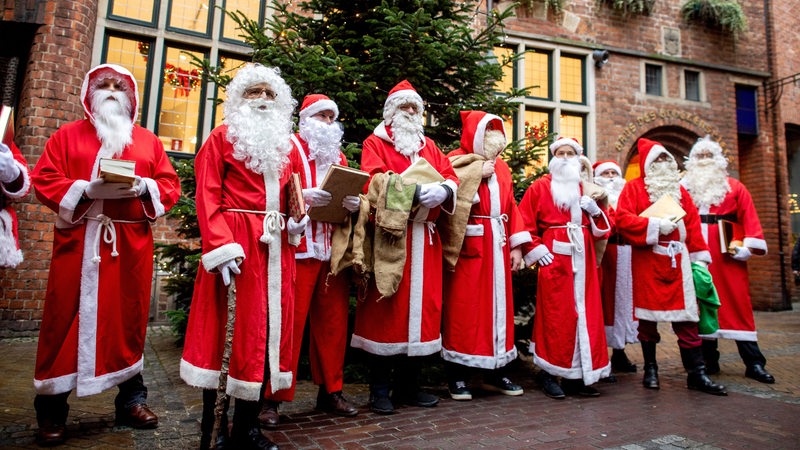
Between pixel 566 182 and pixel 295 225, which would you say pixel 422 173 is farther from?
pixel 566 182

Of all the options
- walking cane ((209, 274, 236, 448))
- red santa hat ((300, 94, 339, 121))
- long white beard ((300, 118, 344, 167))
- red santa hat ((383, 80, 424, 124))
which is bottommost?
walking cane ((209, 274, 236, 448))

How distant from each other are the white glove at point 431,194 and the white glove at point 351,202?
453 mm

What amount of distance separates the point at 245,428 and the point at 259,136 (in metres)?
1.58

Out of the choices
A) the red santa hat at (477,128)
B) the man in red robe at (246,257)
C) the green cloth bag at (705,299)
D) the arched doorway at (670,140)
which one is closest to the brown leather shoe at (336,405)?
the man in red robe at (246,257)

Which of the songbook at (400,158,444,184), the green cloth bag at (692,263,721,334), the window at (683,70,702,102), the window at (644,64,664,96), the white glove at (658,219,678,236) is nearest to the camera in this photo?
the songbook at (400,158,444,184)

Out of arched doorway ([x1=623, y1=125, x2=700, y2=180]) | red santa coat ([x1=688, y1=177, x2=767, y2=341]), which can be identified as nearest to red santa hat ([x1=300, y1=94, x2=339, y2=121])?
red santa coat ([x1=688, y1=177, x2=767, y2=341])

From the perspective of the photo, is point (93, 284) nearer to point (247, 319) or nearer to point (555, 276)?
point (247, 319)

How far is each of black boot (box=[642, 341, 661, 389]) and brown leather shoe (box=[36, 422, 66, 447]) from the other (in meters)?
4.48

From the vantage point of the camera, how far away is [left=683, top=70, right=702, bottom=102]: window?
10.7 m

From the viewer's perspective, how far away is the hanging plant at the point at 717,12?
10.6 m

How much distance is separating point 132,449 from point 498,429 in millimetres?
2168

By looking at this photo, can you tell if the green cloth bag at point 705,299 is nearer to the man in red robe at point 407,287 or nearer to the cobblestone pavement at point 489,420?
the cobblestone pavement at point 489,420

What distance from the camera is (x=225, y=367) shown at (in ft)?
7.51

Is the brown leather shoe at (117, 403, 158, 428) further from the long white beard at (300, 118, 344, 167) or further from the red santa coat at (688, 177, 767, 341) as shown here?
the red santa coat at (688, 177, 767, 341)
